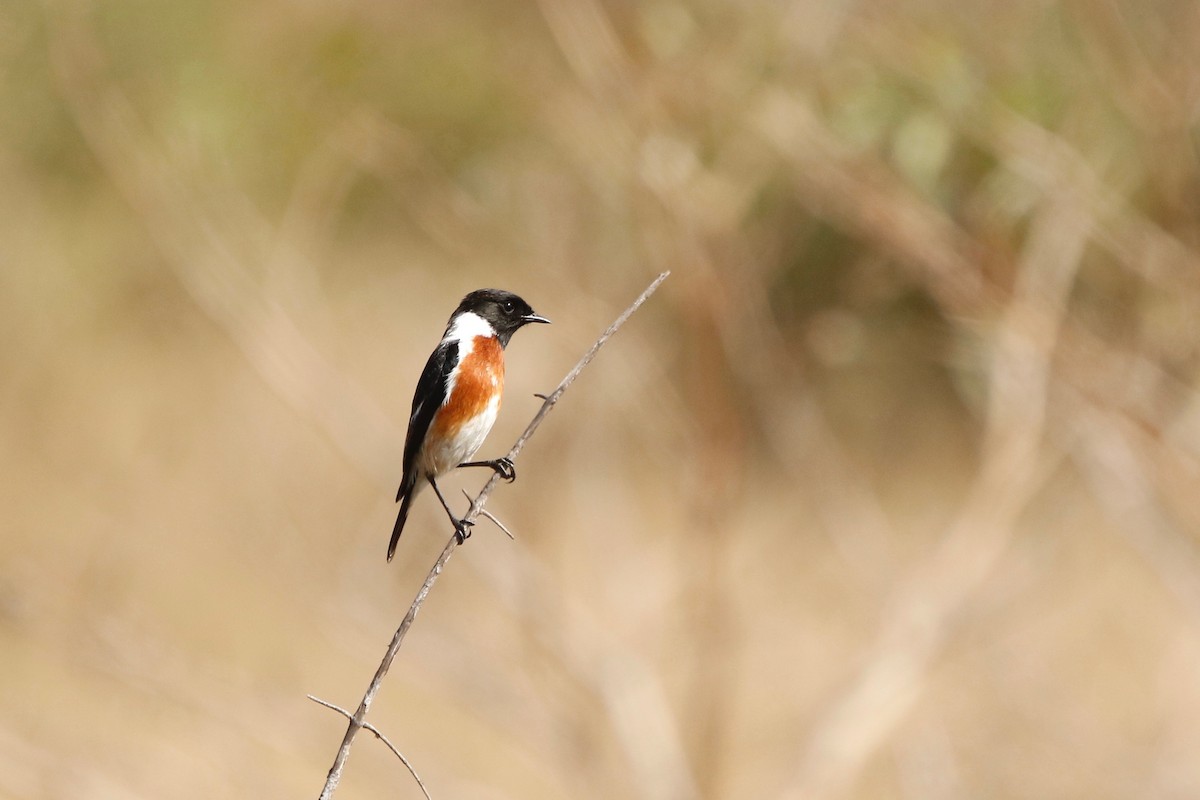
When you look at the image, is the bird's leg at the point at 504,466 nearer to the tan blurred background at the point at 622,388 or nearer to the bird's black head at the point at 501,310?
the bird's black head at the point at 501,310

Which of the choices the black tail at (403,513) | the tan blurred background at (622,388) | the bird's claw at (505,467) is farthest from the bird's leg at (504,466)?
the tan blurred background at (622,388)

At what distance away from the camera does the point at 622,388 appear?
271 inches

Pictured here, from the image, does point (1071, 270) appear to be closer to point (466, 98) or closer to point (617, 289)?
point (617, 289)

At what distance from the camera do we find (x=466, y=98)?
37.6 ft

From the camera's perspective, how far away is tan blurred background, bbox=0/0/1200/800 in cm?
563

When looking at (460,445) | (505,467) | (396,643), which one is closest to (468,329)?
(460,445)

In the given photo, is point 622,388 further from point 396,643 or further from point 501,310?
point 396,643

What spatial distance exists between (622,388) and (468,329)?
315cm

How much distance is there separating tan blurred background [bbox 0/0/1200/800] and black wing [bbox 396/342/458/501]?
6.11ft

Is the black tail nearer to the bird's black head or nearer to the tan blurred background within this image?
the bird's black head

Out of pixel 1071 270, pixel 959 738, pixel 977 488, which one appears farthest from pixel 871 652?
pixel 959 738

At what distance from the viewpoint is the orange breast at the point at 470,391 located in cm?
366

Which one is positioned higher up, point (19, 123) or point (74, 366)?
point (19, 123)

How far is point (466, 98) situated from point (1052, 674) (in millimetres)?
6696
